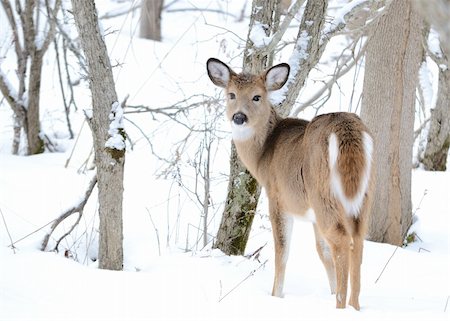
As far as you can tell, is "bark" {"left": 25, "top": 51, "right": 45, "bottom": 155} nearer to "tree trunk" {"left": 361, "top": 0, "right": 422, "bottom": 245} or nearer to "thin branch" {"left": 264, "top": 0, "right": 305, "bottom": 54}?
"tree trunk" {"left": 361, "top": 0, "right": 422, "bottom": 245}

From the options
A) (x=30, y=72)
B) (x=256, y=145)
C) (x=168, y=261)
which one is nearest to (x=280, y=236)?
(x=256, y=145)

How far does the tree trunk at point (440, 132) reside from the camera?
931 centimetres

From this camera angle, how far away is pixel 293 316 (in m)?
4.19

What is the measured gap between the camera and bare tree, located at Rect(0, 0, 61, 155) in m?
9.49

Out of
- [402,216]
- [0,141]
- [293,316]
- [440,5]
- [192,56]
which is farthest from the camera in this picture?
[192,56]

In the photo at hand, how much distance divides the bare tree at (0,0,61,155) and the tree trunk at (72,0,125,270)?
3.96 m

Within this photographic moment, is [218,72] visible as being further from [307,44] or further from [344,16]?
[344,16]

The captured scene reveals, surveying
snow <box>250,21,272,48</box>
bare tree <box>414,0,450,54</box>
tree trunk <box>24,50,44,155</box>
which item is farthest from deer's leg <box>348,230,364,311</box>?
tree trunk <box>24,50,44,155</box>

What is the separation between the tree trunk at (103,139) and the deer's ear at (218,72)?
0.80m

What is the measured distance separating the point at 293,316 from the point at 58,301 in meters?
1.42

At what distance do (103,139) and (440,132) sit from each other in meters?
5.29

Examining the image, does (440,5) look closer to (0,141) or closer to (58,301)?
(58,301)

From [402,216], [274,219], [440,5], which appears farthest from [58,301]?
[402,216]

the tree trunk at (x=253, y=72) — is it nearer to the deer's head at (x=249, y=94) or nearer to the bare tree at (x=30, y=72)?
the deer's head at (x=249, y=94)
